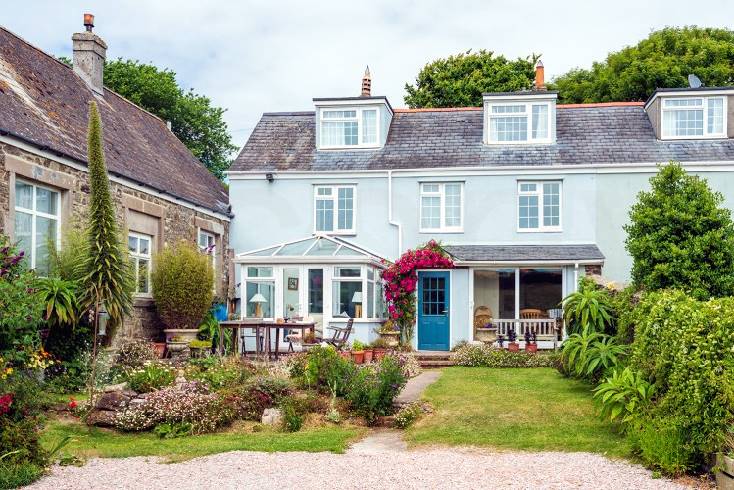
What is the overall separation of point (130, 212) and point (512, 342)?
10047 mm

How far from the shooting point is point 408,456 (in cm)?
986

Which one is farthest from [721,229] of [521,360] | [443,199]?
[443,199]

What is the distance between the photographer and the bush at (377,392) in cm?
1211

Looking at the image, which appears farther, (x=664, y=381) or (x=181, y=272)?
(x=181, y=272)

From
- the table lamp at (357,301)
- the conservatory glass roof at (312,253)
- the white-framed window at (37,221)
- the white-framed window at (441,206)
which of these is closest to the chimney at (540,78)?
the white-framed window at (441,206)

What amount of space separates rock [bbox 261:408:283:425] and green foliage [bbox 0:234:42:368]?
11.6ft

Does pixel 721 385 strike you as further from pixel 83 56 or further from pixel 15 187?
pixel 83 56

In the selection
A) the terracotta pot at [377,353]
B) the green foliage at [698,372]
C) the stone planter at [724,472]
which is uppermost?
the green foliage at [698,372]

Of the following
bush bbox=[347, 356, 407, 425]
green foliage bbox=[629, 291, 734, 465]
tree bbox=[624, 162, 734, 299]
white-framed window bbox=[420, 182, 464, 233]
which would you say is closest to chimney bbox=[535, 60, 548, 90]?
white-framed window bbox=[420, 182, 464, 233]

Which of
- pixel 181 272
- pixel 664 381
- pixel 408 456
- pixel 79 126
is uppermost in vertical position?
pixel 79 126

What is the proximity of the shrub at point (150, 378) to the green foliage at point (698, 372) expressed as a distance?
25.0 ft

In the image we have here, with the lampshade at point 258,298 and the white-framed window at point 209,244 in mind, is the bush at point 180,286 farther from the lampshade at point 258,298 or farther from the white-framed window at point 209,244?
the white-framed window at point 209,244

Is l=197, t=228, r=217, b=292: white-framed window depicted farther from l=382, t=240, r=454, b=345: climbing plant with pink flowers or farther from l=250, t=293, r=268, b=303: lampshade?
l=382, t=240, r=454, b=345: climbing plant with pink flowers

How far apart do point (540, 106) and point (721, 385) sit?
16491mm
